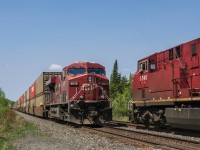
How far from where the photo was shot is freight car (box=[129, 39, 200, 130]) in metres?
14.5

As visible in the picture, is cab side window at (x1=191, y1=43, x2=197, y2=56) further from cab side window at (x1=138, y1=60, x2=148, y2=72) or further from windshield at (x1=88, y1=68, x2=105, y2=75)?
windshield at (x1=88, y1=68, x2=105, y2=75)

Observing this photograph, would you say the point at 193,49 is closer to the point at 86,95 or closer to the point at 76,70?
the point at 86,95

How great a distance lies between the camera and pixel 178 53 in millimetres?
16328

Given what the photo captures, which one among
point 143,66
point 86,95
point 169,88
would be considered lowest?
point 86,95

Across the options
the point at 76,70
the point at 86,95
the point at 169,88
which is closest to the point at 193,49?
the point at 169,88

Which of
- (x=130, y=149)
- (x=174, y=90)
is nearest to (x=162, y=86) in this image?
(x=174, y=90)

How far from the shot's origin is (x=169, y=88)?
16.4m

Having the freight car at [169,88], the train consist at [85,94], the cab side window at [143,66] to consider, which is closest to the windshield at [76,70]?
the train consist at [85,94]

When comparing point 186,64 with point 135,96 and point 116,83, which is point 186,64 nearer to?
point 135,96

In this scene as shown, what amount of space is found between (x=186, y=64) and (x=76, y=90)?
23.9 feet

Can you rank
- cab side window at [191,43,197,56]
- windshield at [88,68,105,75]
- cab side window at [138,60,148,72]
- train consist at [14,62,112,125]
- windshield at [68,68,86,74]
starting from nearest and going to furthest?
cab side window at [191,43,197,56], cab side window at [138,60,148,72], train consist at [14,62,112,125], windshield at [68,68,86,74], windshield at [88,68,105,75]

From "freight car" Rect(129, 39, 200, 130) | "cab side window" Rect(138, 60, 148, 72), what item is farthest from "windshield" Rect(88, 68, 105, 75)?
"cab side window" Rect(138, 60, 148, 72)

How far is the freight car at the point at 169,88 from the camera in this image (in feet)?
47.6

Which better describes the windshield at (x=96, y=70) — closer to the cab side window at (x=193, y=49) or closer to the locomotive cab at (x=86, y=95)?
the locomotive cab at (x=86, y=95)
